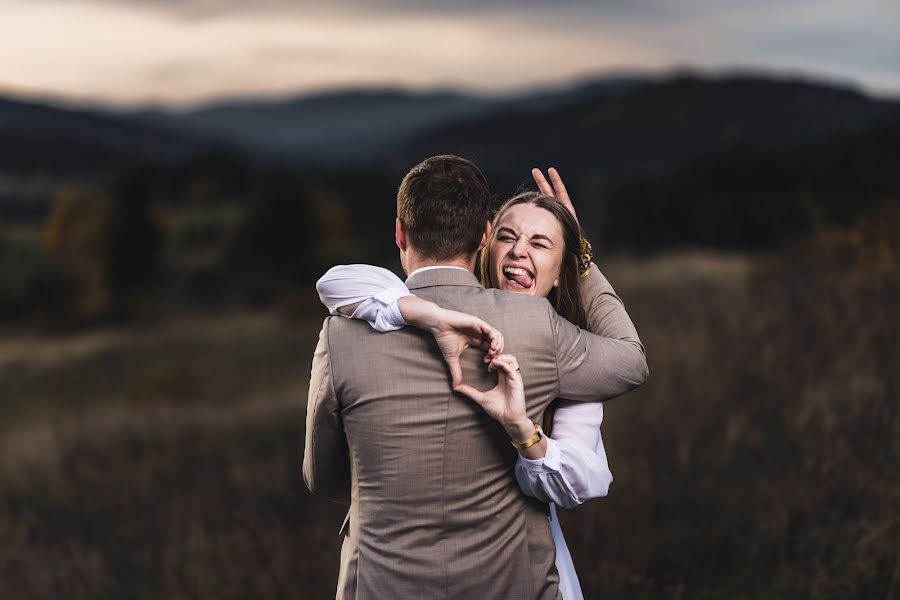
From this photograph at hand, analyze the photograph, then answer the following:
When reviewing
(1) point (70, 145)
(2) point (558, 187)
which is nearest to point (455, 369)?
(2) point (558, 187)

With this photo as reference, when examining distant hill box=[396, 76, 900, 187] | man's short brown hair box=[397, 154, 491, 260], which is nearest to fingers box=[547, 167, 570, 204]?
man's short brown hair box=[397, 154, 491, 260]

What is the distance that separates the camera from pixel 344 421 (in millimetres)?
2043

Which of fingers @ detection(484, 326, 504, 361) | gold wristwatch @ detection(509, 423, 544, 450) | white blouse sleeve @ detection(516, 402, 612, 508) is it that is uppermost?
fingers @ detection(484, 326, 504, 361)

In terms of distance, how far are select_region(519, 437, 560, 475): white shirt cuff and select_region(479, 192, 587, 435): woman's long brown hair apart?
0.24 meters

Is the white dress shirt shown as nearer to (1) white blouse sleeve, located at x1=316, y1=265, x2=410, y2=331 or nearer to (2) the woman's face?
(1) white blouse sleeve, located at x1=316, y1=265, x2=410, y2=331

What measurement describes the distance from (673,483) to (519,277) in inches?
134

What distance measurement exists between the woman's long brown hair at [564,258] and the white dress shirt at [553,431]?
13 centimetres

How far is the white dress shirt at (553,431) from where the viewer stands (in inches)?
75.9

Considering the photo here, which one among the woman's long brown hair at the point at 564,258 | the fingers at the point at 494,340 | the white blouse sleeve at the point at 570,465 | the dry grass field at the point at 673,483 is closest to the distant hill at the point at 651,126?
the dry grass field at the point at 673,483

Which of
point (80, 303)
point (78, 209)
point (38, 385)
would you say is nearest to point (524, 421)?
point (38, 385)

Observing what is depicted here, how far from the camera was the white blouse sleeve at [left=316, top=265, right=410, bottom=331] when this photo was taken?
6.28 feet

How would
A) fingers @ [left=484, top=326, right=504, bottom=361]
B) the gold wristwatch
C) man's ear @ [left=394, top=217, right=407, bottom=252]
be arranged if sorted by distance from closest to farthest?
fingers @ [left=484, top=326, right=504, bottom=361]
the gold wristwatch
man's ear @ [left=394, top=217, right=407, bottom=252]

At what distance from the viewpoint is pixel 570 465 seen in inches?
78.8

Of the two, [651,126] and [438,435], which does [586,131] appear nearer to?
[651,126]
